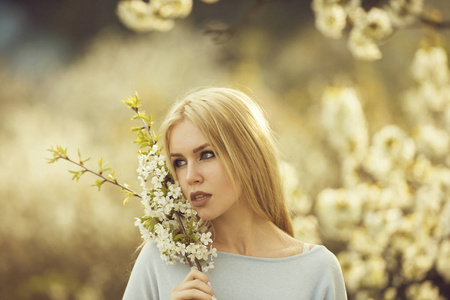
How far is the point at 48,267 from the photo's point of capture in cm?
238

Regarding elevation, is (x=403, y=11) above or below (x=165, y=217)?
above

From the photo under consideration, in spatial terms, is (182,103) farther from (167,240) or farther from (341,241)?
(341,241)

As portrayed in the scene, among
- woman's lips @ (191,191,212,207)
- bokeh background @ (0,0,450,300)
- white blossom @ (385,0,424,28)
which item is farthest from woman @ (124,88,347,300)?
white blossom @ (385,0,424,28)

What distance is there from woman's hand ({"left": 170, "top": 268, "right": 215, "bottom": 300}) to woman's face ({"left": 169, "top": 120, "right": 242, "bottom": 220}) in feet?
0.45

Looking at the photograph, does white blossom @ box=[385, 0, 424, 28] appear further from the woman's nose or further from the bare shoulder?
the woman's nose

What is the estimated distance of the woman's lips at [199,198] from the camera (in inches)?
45.3

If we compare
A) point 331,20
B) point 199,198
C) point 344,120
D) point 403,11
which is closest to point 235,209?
point 199,198

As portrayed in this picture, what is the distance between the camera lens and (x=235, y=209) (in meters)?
1.29

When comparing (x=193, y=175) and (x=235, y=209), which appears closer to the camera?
(x=193, y=175)

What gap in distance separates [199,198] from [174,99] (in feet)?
4.78

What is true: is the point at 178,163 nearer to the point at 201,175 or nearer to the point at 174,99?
the point at 201,175

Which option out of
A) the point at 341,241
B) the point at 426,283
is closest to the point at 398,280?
the point at 426,283

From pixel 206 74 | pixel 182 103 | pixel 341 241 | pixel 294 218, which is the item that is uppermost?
pixel 206 74

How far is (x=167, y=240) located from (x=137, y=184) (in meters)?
1.43
